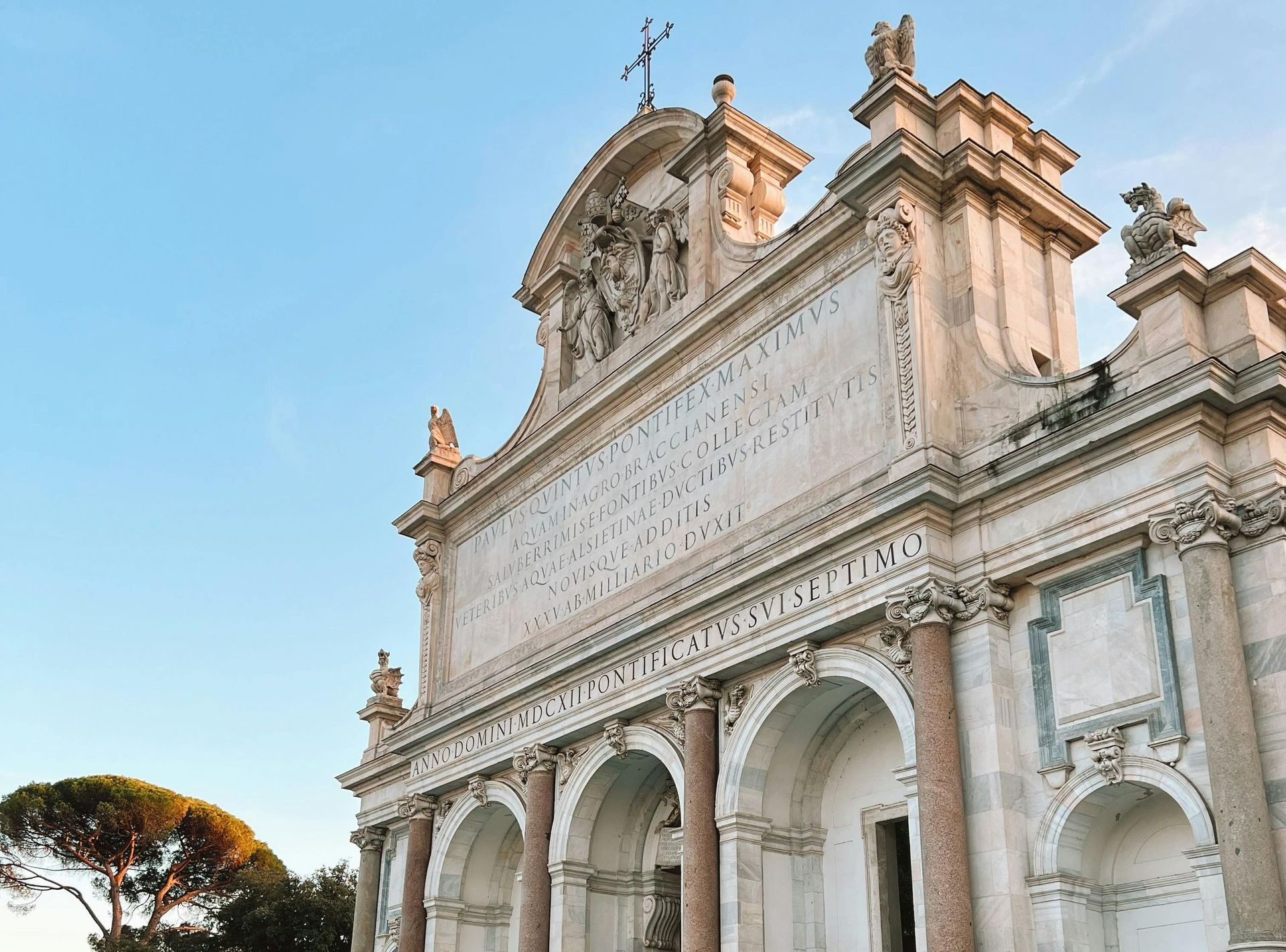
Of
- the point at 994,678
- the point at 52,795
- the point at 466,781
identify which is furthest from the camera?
the point at 52,795

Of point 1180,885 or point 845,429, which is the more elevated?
point 845,429

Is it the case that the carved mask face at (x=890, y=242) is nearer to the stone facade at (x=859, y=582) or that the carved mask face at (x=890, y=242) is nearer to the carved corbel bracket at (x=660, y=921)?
the stone facade at (x=859, y=582)

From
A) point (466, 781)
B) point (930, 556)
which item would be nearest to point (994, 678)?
point (930, 556)

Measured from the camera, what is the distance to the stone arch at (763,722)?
1698cm

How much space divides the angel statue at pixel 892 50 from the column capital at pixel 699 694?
27.3ft

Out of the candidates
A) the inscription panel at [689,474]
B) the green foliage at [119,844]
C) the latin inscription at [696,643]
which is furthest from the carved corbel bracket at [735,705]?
the green foliage at [119,844]

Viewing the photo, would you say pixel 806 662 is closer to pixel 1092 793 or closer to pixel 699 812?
pixel 699 812

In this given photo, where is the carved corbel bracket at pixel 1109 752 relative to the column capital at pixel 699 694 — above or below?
below

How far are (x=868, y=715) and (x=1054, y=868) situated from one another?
14.7ft

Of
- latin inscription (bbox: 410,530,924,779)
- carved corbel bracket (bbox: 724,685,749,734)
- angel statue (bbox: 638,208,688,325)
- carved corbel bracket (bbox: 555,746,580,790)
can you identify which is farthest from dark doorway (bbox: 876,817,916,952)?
angel statue (bbox: 638,208,688,325)

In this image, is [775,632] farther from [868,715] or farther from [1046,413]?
[1046,413]

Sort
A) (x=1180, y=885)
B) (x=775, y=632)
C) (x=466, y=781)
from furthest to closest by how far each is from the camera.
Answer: (x=466, y=781) < (x=775, y=632) < (x=1180, y=885)

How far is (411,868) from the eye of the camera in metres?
24.8

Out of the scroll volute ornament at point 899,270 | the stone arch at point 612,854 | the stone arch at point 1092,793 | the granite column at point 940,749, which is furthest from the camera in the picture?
the stone arch at point 612,854
